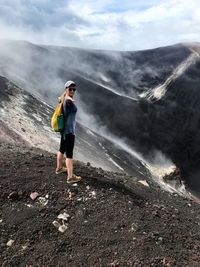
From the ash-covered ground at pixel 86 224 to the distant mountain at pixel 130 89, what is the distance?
1132 inches

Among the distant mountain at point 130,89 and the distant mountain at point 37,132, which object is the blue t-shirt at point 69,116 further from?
the distant mountain at point 130,89

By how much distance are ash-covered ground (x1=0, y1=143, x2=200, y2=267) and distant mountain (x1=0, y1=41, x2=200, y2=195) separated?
1132 inches

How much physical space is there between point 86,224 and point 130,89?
4359cm

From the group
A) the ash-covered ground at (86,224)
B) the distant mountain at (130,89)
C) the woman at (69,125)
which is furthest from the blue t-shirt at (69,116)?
the distant mountain at (130,89)

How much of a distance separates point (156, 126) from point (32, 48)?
14.0m

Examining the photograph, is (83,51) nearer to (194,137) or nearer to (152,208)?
(194,137)

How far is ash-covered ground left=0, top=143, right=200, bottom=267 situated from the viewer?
8.76m

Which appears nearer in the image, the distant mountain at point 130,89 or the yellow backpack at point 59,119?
the yellow backpack at point 59,119

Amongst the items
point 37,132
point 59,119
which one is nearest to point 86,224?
point 59,119

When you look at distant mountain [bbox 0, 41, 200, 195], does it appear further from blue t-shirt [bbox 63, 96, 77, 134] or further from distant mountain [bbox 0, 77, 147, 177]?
blue t-shirt [bbox 63, 96, 77, 134]

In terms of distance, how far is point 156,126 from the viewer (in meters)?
49.4

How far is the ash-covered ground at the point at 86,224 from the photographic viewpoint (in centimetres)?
876

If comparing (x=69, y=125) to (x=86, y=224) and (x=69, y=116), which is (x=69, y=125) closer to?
(x=69, y=116)

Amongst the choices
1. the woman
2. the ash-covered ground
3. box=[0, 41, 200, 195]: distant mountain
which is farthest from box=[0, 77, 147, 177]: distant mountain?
the ash-covered ground
